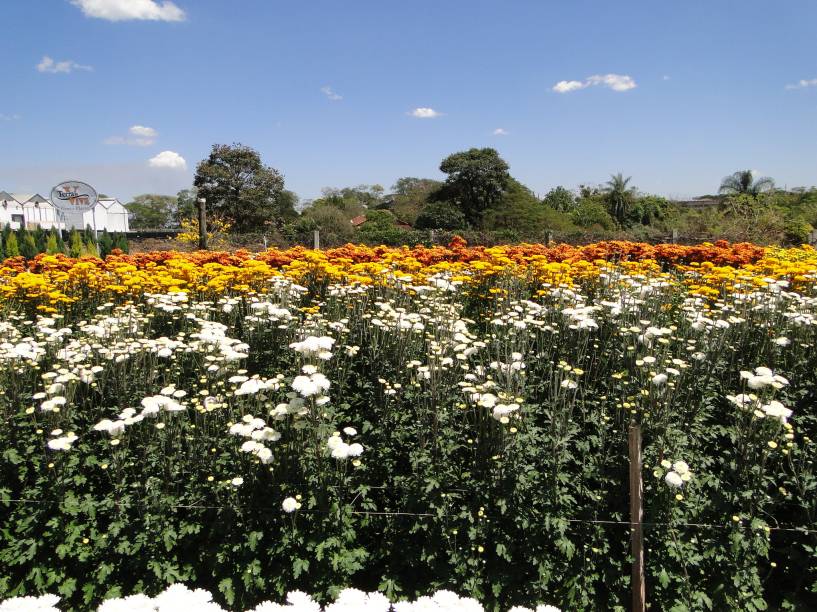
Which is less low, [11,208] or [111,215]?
[11,208]

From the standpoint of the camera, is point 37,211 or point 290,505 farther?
point 37,211

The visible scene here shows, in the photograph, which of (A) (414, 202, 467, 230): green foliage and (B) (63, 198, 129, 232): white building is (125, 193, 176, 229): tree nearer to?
(B) (63, 198, 129, 232): white building

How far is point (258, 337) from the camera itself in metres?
5.10

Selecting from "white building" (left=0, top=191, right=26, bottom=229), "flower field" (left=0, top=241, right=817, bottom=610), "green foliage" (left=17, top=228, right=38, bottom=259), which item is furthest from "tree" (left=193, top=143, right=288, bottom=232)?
"white building" (left=0, top=191, right=26, bottom=229)

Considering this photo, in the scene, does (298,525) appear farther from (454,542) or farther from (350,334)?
(350,334)

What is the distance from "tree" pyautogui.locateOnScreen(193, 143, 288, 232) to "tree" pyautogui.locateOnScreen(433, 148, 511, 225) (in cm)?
1309

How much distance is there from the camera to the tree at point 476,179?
38.4m

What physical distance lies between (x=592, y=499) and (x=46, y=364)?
4524 millimetres

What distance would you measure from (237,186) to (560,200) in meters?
34.2

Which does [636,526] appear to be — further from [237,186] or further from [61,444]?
[237,186]

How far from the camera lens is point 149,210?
104 meters

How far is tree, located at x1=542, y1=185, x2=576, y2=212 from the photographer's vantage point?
5438 cm

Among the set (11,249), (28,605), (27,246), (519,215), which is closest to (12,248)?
(11,249)

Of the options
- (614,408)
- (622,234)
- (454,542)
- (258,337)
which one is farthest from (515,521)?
(622,234)
